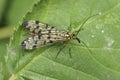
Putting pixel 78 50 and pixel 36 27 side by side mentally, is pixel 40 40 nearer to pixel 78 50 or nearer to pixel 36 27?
pixel 36 27

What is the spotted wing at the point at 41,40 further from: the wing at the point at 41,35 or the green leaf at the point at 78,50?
the green leaf at the point at 78,50

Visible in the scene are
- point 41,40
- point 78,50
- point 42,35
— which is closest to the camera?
point 78,50

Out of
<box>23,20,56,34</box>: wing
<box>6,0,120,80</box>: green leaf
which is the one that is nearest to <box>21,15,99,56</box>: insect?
<box>23,20,56,34</box>: wing

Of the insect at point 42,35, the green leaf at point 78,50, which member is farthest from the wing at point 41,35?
the green leaf at point 78,50

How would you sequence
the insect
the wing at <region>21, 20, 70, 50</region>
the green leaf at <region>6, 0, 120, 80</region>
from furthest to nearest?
the wing at <region>21, 20, 70, 50</region>, the insect, the green leaf at <region>6, 0, 120, 80</region>

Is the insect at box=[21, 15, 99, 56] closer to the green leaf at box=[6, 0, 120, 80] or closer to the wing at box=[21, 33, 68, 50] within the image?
the wing at box=[21, 33, 68, 50]

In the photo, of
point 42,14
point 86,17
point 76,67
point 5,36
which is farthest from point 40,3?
point 5,36

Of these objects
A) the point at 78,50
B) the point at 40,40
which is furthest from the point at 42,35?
the point at 78,50
